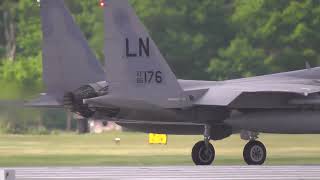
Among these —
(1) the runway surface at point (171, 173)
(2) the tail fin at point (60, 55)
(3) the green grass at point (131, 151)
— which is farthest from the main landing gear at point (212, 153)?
(2) the tail fin at point (60, 55)

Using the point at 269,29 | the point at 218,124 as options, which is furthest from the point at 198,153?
the point at 269,29

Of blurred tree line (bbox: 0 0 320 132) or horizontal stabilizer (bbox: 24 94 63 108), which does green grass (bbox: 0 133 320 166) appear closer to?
horizontal stabilizer (bbox: 24 94 63 108)

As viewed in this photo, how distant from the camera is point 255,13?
6291 cm

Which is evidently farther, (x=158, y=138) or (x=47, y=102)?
(x=158, y=138)

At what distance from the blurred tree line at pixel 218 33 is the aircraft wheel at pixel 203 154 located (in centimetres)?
2858

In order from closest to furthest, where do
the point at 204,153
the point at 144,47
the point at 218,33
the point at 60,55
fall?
the point at 144,47
the point at 204,153
the point at 60,55
the point at 218,33

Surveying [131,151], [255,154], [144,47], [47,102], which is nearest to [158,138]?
[131,151]

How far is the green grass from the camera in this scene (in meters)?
30.5

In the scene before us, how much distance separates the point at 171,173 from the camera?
24.0 meters

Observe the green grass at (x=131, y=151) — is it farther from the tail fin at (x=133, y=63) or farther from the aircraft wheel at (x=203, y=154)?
the tail fin at (x=133, y=63)

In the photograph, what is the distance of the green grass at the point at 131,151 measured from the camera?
30.5 meters

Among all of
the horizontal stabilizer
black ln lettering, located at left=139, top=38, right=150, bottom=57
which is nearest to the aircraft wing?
black ln lettering, located at left=139, top=38, right=150, bottom=57

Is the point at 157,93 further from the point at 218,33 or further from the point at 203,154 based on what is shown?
the point at 218,33

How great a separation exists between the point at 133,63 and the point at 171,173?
469 centimetres
